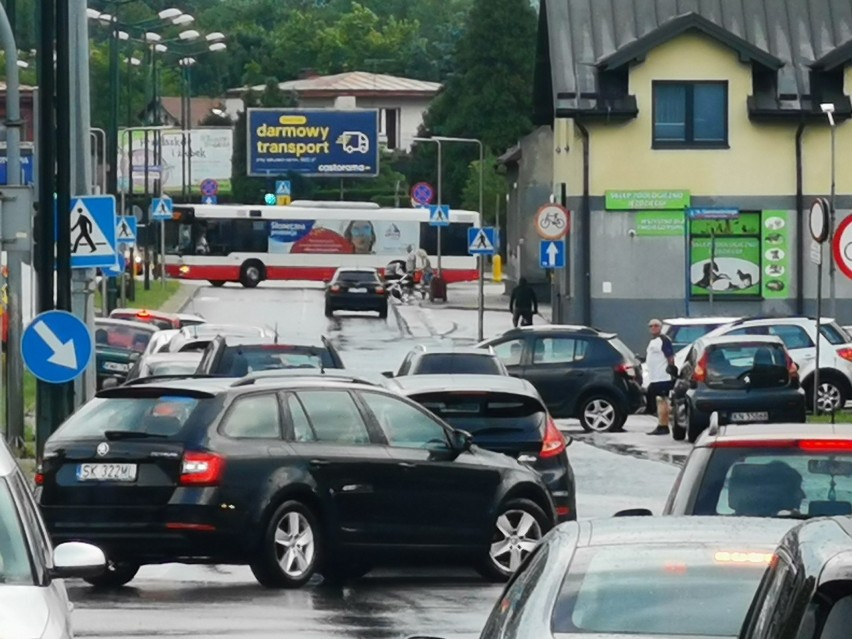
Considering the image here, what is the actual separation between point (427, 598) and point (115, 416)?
2.38 metres

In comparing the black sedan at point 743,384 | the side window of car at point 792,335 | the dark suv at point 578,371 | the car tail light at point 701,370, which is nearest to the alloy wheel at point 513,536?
the black sedan at point 743,384

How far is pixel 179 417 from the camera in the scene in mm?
15430

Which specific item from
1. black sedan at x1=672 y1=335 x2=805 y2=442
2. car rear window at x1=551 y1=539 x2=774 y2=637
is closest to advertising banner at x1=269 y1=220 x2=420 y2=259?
black sedan at x1=672 y1=335 x2=805 y2=442

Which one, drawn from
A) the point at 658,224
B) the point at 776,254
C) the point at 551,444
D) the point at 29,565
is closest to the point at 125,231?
the point at 658,224

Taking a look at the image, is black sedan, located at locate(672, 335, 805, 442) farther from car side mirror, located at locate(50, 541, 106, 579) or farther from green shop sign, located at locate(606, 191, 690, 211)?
car side mirror, located at locate(50, 541, 106, 579)

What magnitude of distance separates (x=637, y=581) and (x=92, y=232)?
18.4 m

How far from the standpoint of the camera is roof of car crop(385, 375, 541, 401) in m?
19.1

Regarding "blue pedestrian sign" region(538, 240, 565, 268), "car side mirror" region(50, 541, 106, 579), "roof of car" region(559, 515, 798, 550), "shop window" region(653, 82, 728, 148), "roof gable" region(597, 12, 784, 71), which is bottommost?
"car side mirror" region(50, 541, 106, 579)

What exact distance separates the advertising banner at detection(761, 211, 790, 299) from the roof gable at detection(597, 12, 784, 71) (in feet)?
11.2

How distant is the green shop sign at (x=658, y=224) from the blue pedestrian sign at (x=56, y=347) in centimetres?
3165

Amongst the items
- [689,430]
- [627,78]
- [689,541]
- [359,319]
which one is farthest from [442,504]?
[359,319]

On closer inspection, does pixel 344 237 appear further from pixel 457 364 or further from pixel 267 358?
pixel 267 358

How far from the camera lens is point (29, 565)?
323 inches

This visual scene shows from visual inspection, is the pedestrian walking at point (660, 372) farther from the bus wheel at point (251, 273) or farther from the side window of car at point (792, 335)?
the bus wheel at point (251, 273)
